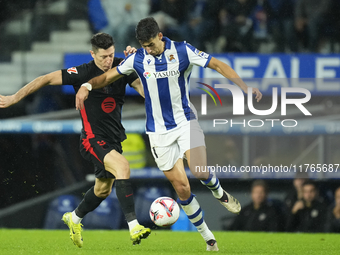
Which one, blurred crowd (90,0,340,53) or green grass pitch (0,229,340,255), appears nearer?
green grass pitch (0,229,340,255)

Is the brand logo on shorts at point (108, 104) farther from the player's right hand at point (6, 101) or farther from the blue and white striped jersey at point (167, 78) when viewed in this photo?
the player's right hand at point (6, 101)

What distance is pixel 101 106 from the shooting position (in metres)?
6.21

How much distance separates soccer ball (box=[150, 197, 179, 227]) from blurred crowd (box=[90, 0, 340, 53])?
3.96 meters

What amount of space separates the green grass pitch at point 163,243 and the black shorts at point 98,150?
799 mm

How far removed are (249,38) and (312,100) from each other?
136cm

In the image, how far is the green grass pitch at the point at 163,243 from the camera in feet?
19.5

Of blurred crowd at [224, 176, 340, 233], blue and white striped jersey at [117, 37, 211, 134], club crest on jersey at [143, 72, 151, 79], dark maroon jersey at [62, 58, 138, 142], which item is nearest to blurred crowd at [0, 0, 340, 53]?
blurred crowd at [224, 176, 340, 233]

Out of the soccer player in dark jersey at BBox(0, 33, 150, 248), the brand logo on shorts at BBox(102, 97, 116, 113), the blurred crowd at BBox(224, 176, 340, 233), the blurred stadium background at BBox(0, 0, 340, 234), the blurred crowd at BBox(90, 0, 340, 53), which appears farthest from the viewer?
the blurred crowd at BBox(90, 0, 340, 53)

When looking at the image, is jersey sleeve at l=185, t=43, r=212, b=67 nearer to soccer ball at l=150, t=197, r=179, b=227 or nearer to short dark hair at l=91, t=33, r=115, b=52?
short dark hair at l=91, t=33, r=115, b=52

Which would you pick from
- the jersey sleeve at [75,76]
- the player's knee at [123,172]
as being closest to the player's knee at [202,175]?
the player's knee at [123,172]

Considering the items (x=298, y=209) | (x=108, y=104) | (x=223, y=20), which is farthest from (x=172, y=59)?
(x=298, y=209)

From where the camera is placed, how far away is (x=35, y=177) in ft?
29.7

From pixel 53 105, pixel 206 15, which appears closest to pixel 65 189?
pixel 53 105

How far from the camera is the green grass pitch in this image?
5.94m
